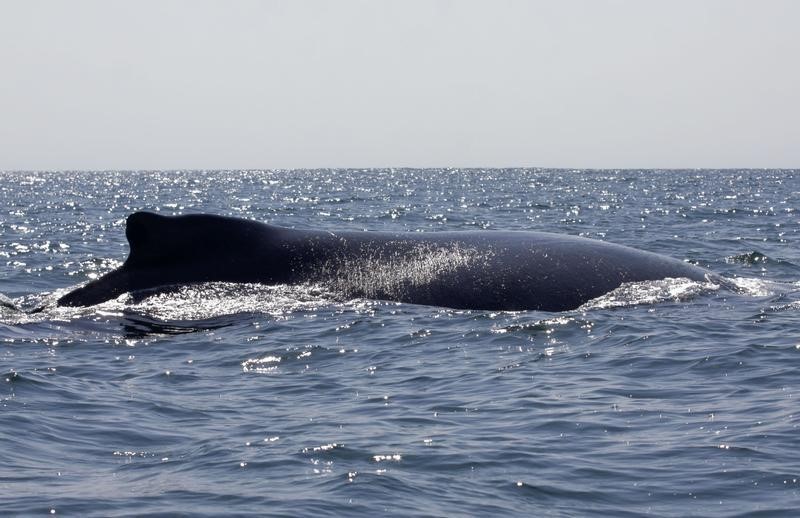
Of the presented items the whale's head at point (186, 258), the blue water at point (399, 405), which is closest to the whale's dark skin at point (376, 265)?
the whale's head at point (186, 258)

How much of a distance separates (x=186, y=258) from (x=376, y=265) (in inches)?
93.3

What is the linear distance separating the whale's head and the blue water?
25 cm

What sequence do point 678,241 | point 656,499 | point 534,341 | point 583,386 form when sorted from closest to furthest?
point 656,499
point 583,386
point 534,341
point 678,241

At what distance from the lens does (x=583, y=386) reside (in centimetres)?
993

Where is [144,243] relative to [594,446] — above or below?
above

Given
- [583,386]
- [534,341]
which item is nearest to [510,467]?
[583,386]

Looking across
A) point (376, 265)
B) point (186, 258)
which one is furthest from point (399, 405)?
point (186, 258)

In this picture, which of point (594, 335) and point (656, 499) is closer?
point (656, 499)

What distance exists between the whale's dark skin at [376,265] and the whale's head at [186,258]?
0.5 inches

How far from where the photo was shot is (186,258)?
14344 mm

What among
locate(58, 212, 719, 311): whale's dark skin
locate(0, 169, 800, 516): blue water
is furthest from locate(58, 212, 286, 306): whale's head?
locate(0, 169, 800, 516): blue water

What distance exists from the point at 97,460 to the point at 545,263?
7623mm

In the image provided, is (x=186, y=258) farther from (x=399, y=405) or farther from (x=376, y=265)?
(x=399, y=405)

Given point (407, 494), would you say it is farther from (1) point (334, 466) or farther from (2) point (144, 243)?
(2) point (144, 243)
